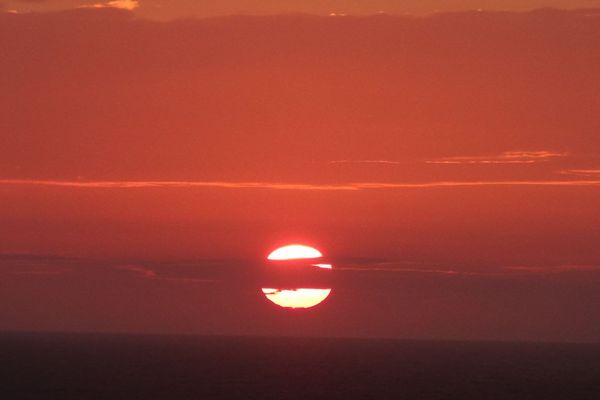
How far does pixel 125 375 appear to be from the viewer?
9819cm

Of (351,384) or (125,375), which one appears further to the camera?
(125,375)

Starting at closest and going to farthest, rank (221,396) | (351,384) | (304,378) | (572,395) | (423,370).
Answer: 1. (221,396)
2. (572,395)
3. (351,384)
4. (304,378)
5. (423,370)

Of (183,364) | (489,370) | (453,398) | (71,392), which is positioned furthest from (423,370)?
(71,392)

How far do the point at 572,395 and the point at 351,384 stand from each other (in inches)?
662

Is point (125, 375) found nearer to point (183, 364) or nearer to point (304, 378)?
point (304, 378)

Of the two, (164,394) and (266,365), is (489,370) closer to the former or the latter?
(266,365)

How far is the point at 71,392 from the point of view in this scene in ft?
248

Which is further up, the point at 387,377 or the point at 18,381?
the point at 387,377

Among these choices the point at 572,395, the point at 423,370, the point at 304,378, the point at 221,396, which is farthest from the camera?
the point at 423,370

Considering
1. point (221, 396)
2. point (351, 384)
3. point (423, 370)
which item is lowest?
point (221, 396)

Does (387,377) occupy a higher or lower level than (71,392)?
higher

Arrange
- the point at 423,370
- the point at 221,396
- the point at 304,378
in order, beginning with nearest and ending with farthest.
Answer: the point at 221,396 < the point at 304,378 < the point at 423,370

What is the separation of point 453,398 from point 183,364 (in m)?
55.5

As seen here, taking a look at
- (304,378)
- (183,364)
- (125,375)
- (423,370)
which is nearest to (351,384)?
(304,378)
